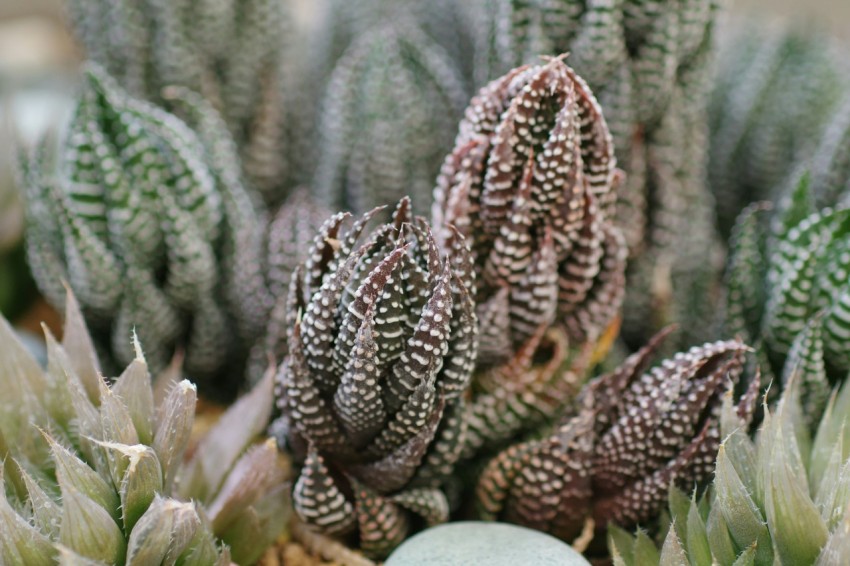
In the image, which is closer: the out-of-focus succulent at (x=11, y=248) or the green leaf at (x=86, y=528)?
the green leaf at (x=86, y=528)

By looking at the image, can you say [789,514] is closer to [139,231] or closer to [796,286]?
[796,286]

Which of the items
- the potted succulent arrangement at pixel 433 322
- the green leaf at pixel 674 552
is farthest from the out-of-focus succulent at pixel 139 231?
the green leaf at pixel 674 552

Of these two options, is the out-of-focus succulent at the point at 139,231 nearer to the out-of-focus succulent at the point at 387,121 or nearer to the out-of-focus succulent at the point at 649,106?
the out-of-focus succulent at the point at 387,121

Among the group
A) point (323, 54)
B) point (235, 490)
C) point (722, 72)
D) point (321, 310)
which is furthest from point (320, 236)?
point (722, 72)

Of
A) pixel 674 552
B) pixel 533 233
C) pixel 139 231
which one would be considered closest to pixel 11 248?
pixel 139 231

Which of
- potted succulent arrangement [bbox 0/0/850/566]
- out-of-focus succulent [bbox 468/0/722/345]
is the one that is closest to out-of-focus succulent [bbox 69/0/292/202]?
potted succulent arrangement [bbox 0/0/850/566]

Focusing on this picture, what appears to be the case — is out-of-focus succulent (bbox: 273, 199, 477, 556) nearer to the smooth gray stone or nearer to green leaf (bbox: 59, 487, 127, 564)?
the smooth gray stone
